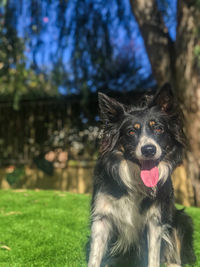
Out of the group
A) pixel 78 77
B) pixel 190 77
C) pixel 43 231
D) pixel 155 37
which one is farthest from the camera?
pixel 78 77

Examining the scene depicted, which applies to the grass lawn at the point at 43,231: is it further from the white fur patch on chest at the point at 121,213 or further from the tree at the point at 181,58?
the tree at the point at 181,58

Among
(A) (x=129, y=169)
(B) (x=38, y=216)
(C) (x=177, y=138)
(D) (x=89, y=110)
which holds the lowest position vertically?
(B) (x=38, y=216)

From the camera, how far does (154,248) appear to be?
322 centimetres

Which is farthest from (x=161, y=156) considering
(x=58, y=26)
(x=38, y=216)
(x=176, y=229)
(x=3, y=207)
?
(x=58, y=26)

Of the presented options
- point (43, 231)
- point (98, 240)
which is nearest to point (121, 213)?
point (98, 240)

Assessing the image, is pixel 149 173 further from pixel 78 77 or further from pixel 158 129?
pixel 78 77

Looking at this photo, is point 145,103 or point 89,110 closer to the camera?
point 145,103

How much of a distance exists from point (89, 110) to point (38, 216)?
5530mm

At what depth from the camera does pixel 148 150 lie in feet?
10.2

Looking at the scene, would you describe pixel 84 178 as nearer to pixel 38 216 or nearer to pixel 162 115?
pixel 38 216

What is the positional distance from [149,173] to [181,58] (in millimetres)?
4355

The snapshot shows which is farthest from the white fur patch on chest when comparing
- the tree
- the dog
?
the tree

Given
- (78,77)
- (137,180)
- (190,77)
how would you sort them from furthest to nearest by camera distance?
(78,77), (190,77), (137,180)

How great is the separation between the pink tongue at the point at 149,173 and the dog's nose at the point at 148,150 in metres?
0.20
